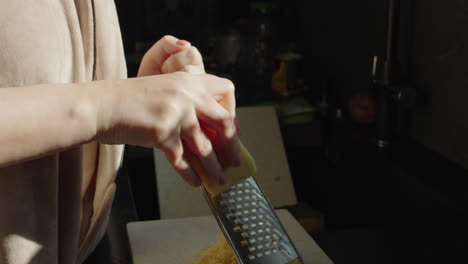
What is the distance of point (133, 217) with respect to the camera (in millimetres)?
832

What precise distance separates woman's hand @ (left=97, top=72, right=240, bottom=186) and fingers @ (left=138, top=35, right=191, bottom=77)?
0.50 feet

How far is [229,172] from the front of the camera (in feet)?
1.72

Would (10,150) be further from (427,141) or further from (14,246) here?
(427,141)

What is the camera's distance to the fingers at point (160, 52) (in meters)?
0.63

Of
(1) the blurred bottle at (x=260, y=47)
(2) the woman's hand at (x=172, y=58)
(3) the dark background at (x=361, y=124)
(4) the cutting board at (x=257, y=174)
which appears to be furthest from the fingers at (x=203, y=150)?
(1) the blurred bottle at (x=260, y=47)

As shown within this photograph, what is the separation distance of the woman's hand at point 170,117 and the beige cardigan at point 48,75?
0.06 metres

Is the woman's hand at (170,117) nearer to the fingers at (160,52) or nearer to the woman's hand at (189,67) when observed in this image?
the woman's hand at (189,67)

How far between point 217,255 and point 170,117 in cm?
32

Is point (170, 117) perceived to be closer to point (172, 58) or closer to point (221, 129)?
point (221, 129)

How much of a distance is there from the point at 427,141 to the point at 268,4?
1.93ft

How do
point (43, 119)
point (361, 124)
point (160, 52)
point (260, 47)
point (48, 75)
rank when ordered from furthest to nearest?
point (260, 47), point (361, 124), point (160, 52), point (48, 75), point (43, 119)

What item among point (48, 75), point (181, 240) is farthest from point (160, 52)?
point (181, 240)

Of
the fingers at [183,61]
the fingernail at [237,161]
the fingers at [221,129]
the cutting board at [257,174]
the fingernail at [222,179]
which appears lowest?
the cutting board at [257,174]

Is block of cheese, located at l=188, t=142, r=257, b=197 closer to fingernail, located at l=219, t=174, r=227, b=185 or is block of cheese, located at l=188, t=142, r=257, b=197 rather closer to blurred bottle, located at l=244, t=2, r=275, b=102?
fingernail, located at l=219, t=174, r=227, b=185
